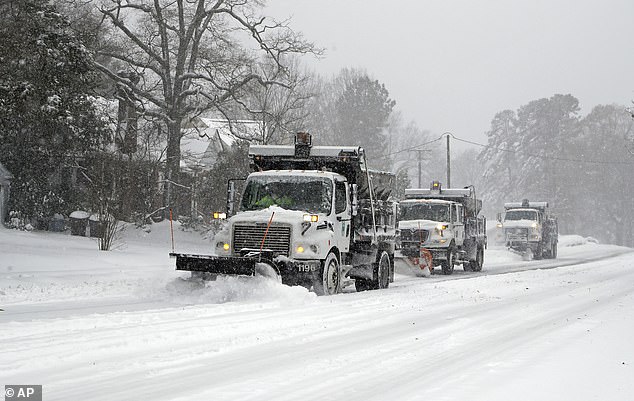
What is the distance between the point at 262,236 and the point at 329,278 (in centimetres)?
160

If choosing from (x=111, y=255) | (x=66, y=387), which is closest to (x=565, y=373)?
(x=66, y=387)

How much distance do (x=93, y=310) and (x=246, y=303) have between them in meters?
2.39

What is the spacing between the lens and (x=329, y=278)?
15.0 meters

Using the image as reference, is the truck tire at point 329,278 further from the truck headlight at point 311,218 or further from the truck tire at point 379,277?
the truck tire at point 379,277

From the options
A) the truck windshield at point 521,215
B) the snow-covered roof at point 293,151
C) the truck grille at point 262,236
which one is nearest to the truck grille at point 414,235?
the snow-covered roof at point 293,151

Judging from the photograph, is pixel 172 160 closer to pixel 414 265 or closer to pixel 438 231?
pixel 438 231

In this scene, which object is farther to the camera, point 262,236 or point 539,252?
point 539,252

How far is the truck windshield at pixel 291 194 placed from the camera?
15.3m

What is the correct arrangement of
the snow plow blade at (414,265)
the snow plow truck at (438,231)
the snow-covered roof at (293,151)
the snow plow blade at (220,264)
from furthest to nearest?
the snow plow truck at (438,231)
the snow plow blade at (414,265)
the snow-covered roof at (293,151)
the snow plow blade at (220,264)

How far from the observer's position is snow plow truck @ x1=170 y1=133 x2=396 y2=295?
14094 mm

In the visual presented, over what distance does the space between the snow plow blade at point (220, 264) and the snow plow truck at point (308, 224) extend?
0.06ft

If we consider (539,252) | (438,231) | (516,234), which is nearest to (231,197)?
(438,231)

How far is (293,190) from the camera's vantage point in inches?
609

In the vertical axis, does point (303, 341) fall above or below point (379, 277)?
below
